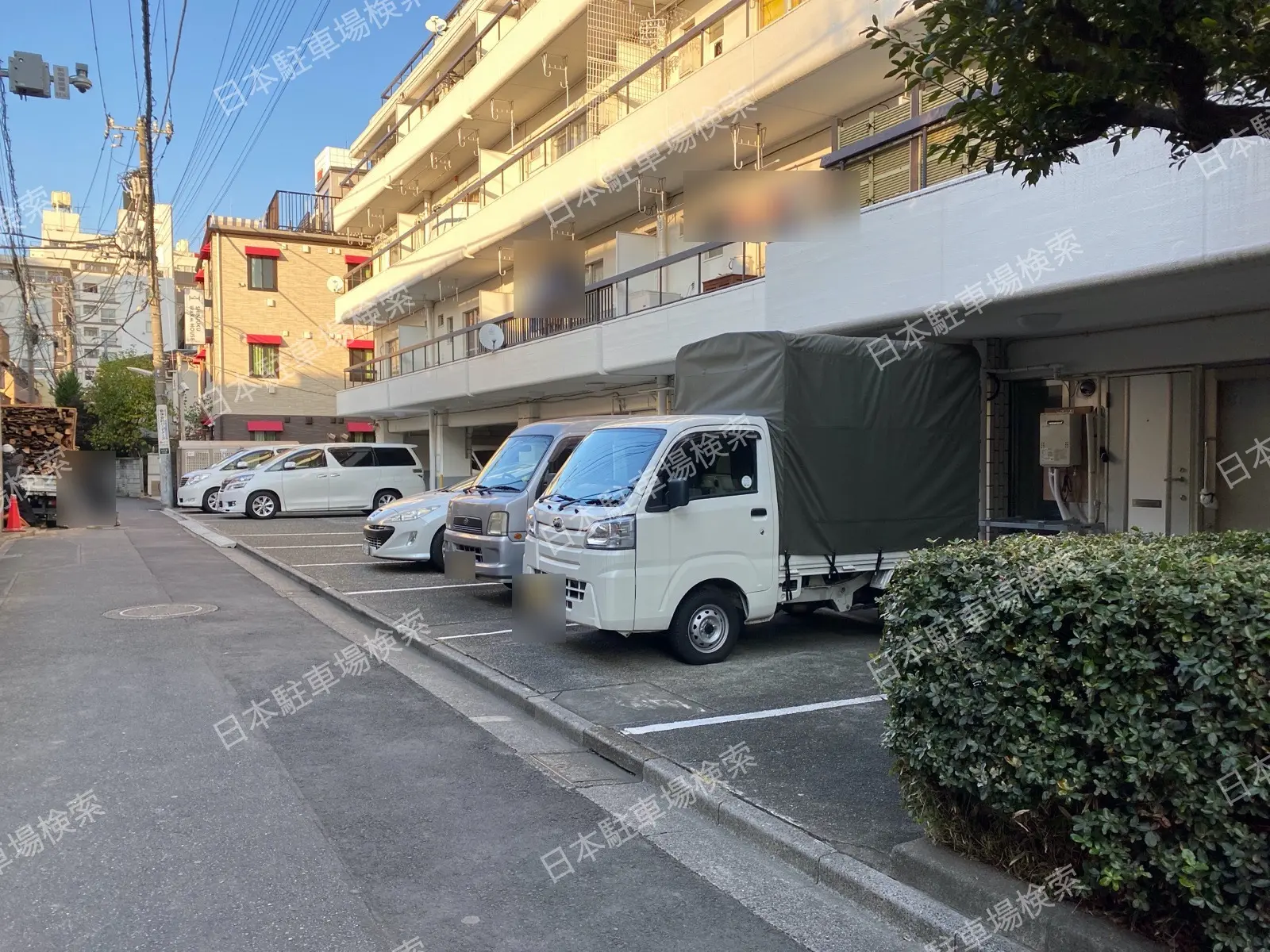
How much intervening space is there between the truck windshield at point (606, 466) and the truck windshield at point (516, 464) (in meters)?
2.10

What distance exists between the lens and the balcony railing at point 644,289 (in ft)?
41.5

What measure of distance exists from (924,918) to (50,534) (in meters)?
19.9

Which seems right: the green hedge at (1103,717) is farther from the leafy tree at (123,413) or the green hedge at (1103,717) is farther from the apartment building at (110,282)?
the leafy tree at (123,413)

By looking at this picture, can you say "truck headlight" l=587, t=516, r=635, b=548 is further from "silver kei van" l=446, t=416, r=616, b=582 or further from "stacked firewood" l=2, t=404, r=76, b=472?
"stacked firewood" l=2, t=404, r=76, b=472

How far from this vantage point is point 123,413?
4116cm

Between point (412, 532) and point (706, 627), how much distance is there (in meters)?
6.20

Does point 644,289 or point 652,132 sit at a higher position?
point 652,132

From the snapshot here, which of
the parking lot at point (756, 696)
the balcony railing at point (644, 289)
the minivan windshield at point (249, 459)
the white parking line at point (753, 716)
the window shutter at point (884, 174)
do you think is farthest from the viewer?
the minivan windshield at point (249, 459)

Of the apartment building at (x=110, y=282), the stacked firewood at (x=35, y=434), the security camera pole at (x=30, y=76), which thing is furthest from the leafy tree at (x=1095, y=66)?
the apartment building at (x=110, y=282)

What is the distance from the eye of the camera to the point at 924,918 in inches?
136

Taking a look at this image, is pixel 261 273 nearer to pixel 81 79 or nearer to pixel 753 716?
pixel 81 79

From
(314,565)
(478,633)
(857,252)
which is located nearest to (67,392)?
(314,565)

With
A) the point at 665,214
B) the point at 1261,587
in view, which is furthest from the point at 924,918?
the point at 665,214

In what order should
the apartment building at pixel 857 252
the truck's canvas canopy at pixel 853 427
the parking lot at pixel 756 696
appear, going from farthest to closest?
the truck's canvas canopy at pixel 853 427
the apartment building at pixel 857 252
the parking lot at pixel 756 696
